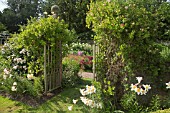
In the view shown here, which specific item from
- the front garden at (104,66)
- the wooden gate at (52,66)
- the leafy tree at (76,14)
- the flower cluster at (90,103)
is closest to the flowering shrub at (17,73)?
the front garden at (104,66)

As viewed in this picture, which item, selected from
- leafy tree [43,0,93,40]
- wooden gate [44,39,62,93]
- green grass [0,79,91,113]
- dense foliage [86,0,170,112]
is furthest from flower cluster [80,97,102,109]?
leafy tree [43,0,93,40]

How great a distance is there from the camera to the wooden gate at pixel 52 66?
5.00 meters

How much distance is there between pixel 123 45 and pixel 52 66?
2267mm

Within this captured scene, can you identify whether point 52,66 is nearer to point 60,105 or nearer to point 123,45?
point 60,105

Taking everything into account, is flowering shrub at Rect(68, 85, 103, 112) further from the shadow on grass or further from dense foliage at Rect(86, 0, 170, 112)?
the shadow on grass

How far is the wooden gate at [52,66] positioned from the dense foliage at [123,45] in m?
1.44

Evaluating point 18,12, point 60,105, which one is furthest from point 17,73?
point 18,12

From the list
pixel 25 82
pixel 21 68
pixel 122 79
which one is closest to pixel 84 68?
pixel 21 68

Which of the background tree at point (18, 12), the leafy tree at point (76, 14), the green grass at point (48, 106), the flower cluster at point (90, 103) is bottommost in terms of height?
the green grass at point (48, 106)

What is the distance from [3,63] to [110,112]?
3.53 metres

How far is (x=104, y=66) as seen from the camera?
4.16 metres

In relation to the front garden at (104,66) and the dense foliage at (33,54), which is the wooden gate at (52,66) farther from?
the dense foliage at (33,54)

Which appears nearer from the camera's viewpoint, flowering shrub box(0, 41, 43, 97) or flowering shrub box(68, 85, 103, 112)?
flowering shrub box(68, 85, 103, 112)

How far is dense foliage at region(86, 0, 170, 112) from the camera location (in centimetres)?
366
